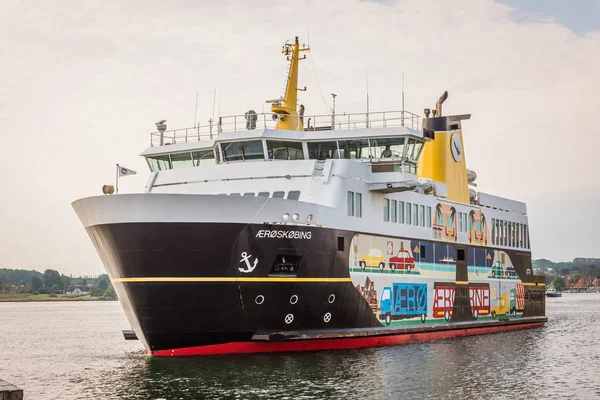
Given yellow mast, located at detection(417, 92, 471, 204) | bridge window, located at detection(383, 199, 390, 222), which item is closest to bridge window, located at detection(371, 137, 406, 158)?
bridge window, located at detection(383, 199, 390, 222)

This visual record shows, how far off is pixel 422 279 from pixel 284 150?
7058mm

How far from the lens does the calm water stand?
1794cm

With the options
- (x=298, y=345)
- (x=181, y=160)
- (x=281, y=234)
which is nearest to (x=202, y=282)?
(x=281, y=234)

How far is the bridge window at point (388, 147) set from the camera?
27250mm

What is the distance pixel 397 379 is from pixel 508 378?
10.2ft

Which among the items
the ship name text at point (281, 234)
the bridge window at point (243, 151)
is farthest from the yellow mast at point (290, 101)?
the ship name text at point (281, 234)

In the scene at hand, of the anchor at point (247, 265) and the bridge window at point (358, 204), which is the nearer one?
the anchor at point (247, 265)

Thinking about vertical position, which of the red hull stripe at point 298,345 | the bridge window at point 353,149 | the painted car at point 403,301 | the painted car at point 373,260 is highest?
the bridge window at point 353,149

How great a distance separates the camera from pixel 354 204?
25.5 m

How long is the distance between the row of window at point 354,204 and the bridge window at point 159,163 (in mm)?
6854

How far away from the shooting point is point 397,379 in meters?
19.7

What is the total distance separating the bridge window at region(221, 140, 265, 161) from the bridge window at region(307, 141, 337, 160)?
1.71 m

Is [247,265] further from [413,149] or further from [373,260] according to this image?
[413,149]

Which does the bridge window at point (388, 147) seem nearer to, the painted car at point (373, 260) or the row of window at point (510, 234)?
the painted car at point (373, 260)
